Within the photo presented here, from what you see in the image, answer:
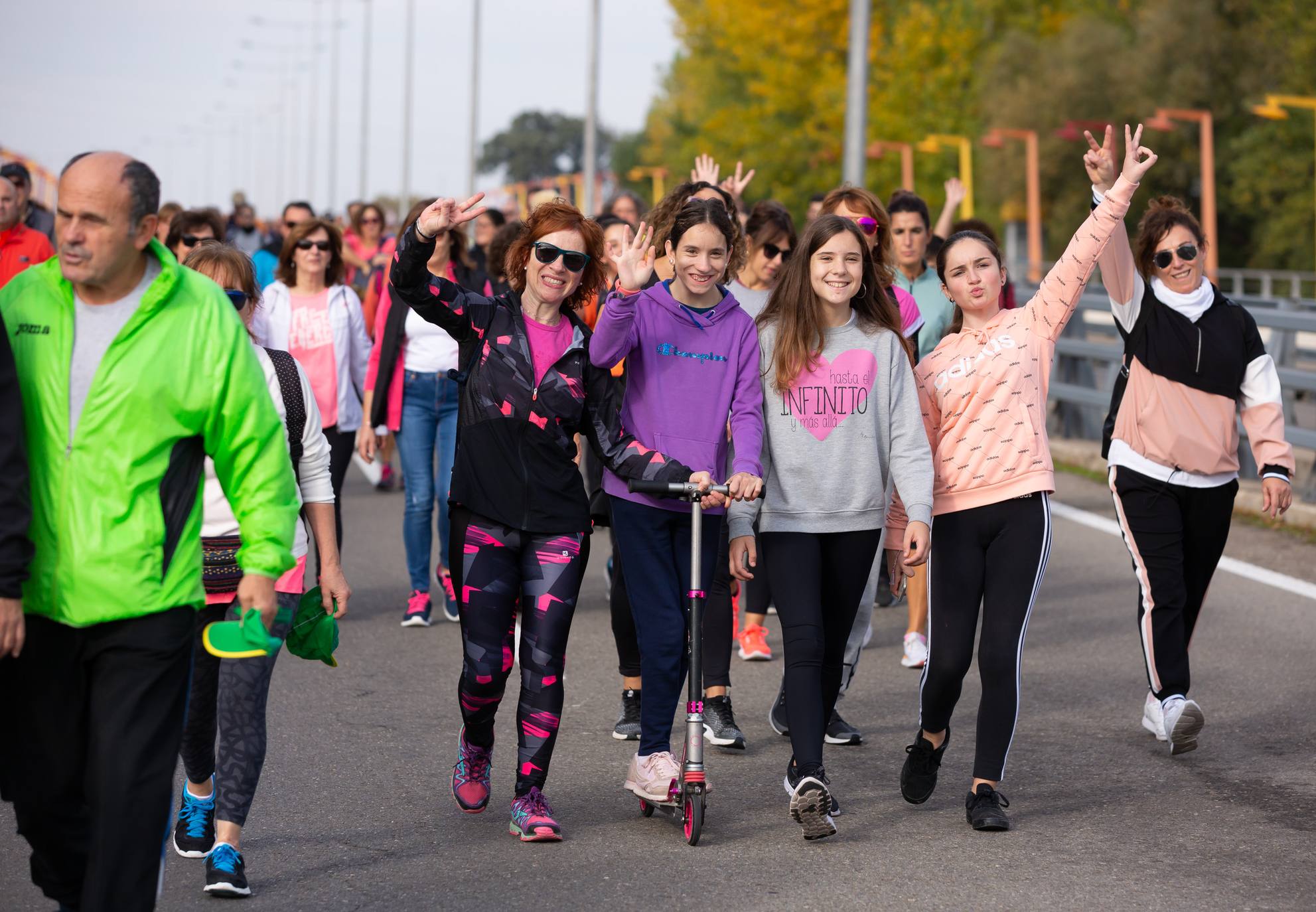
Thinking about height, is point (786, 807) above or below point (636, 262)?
below

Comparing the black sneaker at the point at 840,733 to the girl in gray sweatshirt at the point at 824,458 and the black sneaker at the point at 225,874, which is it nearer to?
the girl in gray sweatshirt at the point at 824,458

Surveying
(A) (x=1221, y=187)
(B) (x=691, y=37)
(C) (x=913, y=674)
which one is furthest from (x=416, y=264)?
(B) (x=691, y=37)

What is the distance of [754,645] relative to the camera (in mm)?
8414

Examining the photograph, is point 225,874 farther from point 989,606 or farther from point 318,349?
point 318,349

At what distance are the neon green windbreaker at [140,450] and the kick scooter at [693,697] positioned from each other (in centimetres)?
171

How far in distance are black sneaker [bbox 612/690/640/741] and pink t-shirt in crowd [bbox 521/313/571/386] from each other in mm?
1814

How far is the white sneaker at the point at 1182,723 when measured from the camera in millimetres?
6465

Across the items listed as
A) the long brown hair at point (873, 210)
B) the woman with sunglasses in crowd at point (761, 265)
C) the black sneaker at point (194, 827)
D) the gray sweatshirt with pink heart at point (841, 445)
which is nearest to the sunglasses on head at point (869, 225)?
the long brown hair at point (873, 210)

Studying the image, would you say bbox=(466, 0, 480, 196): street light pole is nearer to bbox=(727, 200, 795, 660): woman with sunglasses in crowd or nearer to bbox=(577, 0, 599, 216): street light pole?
bbox=(577, 0, 599, 216): street light pole

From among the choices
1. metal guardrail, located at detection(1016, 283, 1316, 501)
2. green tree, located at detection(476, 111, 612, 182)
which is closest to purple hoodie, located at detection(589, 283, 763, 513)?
metal guardrail, located at detection(1016, 283, 1316, 501)

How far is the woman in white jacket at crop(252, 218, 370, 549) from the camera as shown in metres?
8.30

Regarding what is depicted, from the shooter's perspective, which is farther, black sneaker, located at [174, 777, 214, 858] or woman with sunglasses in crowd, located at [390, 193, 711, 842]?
woman with sunglasses in crowd, located at [390, 193, 711, 842]

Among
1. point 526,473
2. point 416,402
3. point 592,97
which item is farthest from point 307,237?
point 592,97

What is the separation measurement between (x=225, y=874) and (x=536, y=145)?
17869 centimetres
